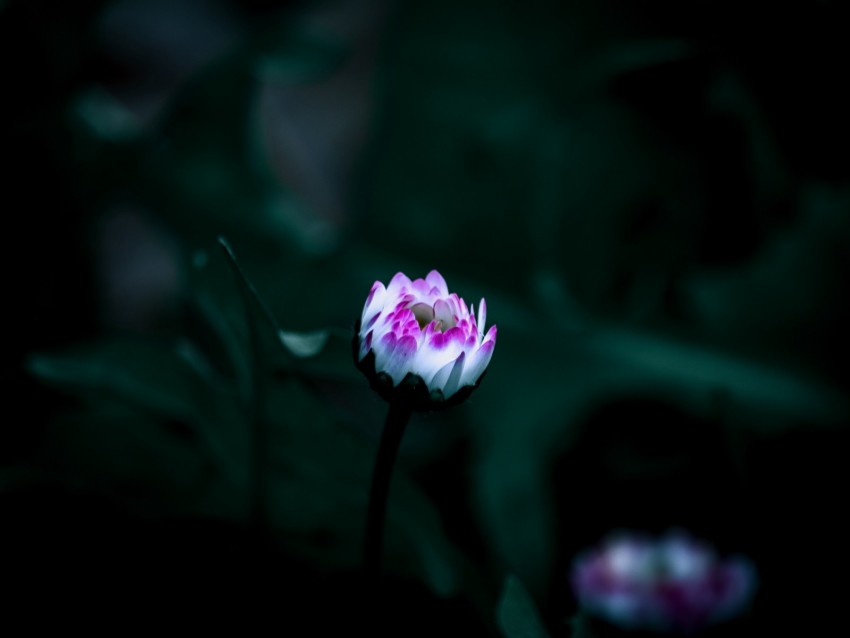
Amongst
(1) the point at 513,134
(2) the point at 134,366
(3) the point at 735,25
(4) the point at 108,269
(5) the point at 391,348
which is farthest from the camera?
(4) the point at 108,269

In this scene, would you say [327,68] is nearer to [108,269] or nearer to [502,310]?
[502,310]

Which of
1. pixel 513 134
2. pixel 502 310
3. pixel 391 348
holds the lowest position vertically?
pixel 391 348

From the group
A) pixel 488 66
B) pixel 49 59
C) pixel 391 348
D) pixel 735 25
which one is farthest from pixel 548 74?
pixel 391 348

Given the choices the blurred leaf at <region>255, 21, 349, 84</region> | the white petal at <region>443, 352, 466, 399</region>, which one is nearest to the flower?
the white petal at <region>443, 352, 466, 399</region>

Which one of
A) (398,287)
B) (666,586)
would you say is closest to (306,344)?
(398,287)

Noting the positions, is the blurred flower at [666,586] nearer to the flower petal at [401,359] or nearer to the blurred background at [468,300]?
the blurred background at [468,300]

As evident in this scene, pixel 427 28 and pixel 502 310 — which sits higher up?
pixel 427 28

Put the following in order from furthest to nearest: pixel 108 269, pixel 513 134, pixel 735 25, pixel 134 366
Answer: pixel 108 269 < pixel 513 134 < pixel 735 25 < pixel 134 366
